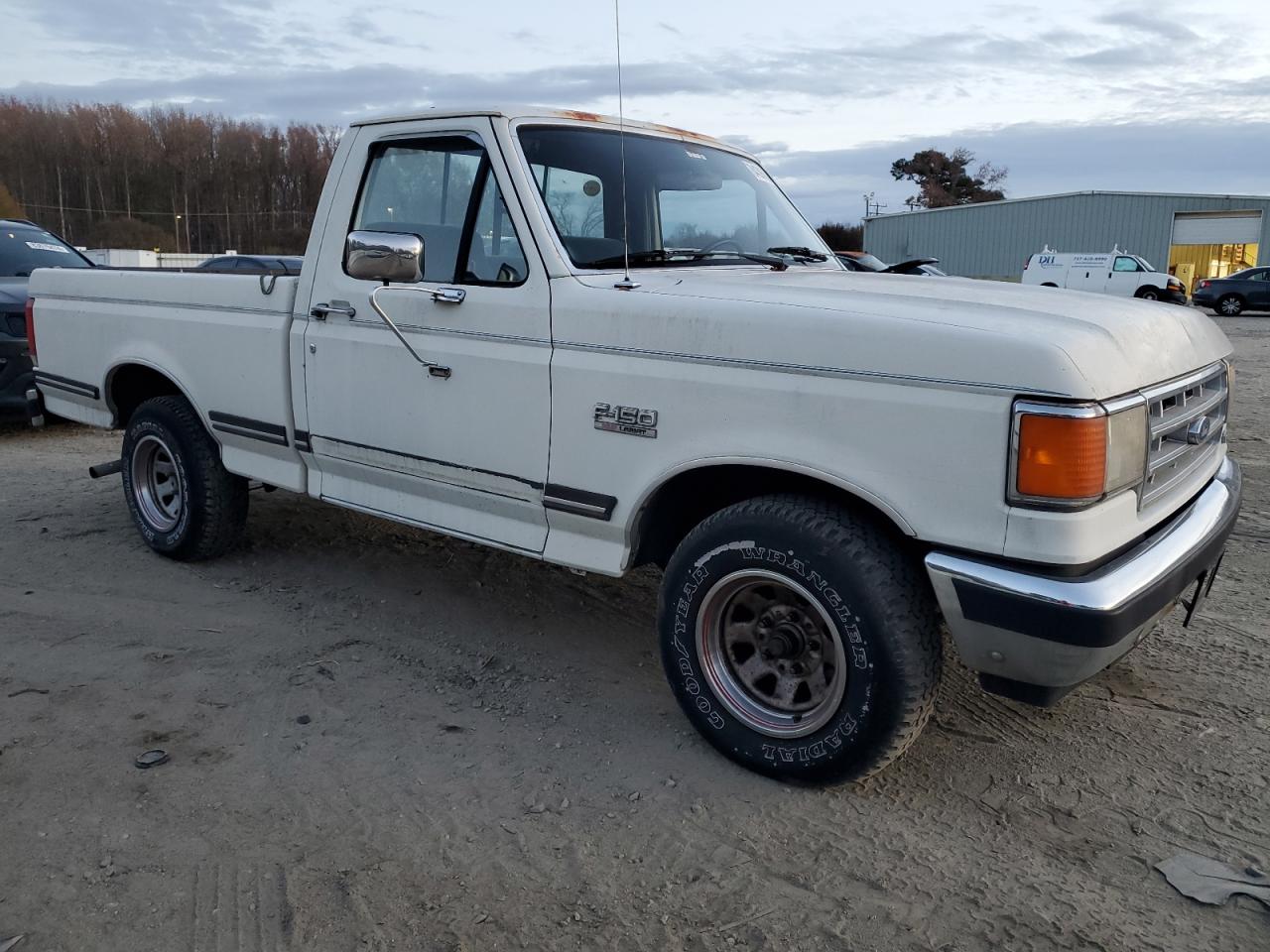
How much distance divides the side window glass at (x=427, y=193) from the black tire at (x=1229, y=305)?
30109 millimetres

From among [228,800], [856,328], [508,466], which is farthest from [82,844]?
[856,328]

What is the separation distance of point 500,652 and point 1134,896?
245cm

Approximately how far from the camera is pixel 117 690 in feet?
12.4

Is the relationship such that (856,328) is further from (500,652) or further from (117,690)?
(117,690)

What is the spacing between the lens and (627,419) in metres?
3.20

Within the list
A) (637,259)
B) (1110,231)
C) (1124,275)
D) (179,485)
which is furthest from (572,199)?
(1110,231)

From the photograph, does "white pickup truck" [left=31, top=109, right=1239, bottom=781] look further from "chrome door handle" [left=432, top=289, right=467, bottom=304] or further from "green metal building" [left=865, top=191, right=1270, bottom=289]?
"green metal building" [left=865, top=191, right=1270, bottom=289]

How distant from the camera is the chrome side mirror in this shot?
3393 millimetres

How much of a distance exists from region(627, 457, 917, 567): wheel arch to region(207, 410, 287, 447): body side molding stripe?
1853mm

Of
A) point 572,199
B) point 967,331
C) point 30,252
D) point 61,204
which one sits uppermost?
point 61,204

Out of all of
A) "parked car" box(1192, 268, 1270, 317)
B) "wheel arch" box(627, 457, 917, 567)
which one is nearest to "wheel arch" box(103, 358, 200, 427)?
"wheel arch" box(627, 457, 917, 567)

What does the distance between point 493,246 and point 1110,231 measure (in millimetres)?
42067

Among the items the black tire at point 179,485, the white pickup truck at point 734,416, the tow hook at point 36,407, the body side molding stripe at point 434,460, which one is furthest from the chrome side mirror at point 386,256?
the tow hook at point 36,407

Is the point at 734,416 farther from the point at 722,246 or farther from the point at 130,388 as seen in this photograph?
the point at 130,388
